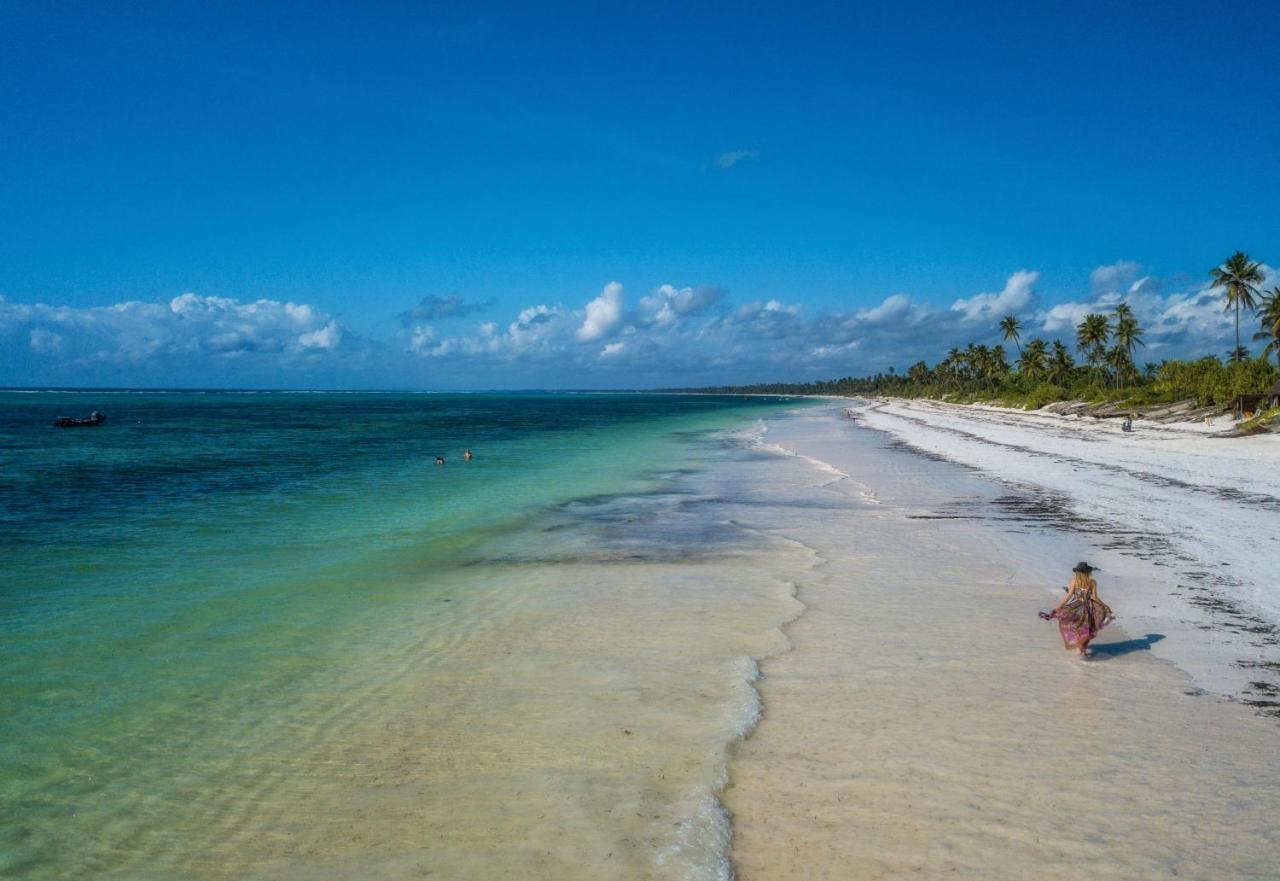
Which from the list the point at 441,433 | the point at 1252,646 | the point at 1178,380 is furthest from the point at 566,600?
the point at 1178,380

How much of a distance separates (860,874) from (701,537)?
1300cm

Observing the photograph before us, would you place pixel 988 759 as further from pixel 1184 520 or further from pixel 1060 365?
pixel 1060 365

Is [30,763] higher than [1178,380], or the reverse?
[1178,380]

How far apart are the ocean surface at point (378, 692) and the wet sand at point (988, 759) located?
597mm

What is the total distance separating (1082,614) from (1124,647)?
36.6 inches

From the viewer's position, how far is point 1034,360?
12812cm

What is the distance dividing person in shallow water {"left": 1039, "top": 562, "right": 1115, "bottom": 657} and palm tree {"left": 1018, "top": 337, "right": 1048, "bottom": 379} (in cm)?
12888

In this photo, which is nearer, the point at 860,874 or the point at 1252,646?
the point at 860,874

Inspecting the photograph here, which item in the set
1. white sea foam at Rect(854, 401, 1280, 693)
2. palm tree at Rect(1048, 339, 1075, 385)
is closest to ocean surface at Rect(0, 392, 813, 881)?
white sea foam at Rect(854, 401, 1280, 693)

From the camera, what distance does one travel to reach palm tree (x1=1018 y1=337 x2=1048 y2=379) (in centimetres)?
12632

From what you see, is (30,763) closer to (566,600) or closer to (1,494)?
(566,600)

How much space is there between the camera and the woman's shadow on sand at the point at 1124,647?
9.48 m

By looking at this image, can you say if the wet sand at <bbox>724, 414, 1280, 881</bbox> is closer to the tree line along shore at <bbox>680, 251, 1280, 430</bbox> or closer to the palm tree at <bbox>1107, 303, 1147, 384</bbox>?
the tree line along shore at <bbox>680, 251, 1280, 430</bbox>

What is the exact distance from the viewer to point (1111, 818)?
581 centimetres
